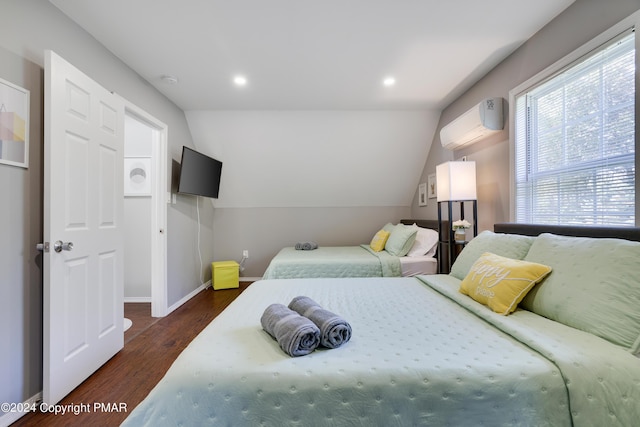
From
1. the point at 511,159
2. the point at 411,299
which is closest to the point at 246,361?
the point at 411,299

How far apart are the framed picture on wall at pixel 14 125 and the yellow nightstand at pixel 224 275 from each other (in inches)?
108

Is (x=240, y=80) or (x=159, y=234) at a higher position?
(x=240, y=80)

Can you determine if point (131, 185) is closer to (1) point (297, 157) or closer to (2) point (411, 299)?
(1) point (297, 157)

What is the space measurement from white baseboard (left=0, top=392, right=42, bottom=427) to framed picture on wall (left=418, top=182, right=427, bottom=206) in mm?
4166

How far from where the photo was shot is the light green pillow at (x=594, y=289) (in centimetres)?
105

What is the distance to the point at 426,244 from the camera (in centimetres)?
319

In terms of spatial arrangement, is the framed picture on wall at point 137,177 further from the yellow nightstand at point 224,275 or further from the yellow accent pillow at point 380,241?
the yellow accent pillow at point 380,241

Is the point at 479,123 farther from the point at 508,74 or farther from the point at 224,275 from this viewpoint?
the point at 224,275

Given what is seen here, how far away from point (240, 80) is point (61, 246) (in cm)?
205

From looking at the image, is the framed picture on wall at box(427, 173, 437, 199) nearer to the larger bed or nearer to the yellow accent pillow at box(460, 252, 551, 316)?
the yellow accent pillow at box(460, 252, 551, 316)

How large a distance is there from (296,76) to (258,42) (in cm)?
61

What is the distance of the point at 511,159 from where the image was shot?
2363mm

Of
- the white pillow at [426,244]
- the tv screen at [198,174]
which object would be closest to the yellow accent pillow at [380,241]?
the white pillow at [426,244]

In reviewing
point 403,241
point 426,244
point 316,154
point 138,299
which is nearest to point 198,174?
point 316,154
